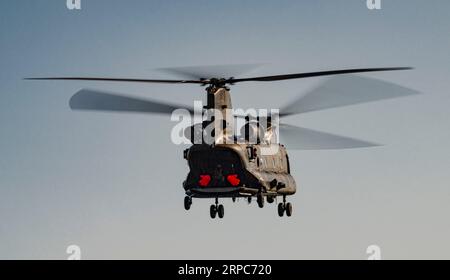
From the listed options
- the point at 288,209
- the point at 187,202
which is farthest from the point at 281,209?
the point at 187,202

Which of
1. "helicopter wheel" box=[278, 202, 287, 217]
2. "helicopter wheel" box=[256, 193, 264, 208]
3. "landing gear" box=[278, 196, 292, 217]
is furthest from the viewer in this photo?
"landing gear" box=[278, 196, 292, 217]

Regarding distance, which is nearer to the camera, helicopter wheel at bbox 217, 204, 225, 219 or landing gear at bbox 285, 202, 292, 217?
helicopter wheel at bbox 217, 204, 225, 219

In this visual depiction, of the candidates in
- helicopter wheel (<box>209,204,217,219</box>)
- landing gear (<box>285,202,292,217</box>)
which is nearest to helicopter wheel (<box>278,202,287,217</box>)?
landing gear (<box>285,202,292,217</box>)

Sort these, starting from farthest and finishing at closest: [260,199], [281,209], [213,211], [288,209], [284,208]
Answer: [288,209] → [284,208] → [281,209] → [260,199] → [213,211]

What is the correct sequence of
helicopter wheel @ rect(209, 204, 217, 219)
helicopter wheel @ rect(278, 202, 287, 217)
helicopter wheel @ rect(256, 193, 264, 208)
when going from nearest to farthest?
helicopter wheel @ rect(209, 204, 217, 219) → helicopter wheel @ rect(256, 193, 264, 208) → helicopter wheel @ rect(278, 202, 287, 217)

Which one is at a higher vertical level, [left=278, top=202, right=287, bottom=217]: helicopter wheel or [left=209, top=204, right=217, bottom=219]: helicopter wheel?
[left=278, top=202, right=287, bottom=217]: helicopter wheel

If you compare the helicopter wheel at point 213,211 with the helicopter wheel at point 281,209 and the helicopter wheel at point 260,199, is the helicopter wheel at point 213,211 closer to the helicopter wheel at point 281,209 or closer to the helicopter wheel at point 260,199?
the helicopter wheel at point 260,199

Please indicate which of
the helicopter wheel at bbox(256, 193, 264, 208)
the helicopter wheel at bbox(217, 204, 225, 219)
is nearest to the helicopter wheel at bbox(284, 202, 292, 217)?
the helicopter wheel at bbox(256, 193, 264, 208)

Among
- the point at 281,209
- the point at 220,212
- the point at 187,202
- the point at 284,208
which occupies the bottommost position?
the point at 220,212

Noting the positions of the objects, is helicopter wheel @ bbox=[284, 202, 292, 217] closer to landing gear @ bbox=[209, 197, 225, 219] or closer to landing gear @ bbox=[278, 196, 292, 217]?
landing gear @ bbox=[278, 196, 292, 217]

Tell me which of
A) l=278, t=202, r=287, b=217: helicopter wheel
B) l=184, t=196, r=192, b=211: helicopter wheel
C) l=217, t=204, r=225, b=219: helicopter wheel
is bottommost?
l=217, t=204, r=225, b=219: helicopter wheel

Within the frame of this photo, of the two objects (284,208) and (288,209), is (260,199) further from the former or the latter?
(288,209)
